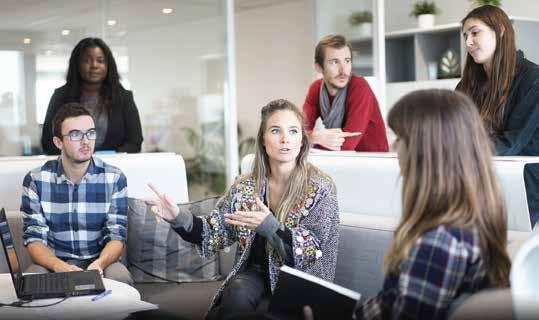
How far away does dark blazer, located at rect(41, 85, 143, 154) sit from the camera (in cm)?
446

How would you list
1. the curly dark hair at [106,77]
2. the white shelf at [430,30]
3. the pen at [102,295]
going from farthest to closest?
the white shelf at [430,30], the curly dark hair at [106,77], the pen at [102,295]

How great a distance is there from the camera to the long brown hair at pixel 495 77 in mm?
2980

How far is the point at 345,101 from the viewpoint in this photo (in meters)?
3.88

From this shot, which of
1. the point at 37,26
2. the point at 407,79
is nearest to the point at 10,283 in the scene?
the point at 37,26

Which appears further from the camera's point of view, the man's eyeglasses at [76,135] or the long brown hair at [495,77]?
the man's eyeglasses at [76,135]

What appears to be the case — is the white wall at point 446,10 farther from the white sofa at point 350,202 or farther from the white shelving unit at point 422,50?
the white sofa at point 350,202

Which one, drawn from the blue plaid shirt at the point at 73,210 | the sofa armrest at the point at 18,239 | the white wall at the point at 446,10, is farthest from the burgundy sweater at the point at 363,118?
the white wall at the point at 446,10

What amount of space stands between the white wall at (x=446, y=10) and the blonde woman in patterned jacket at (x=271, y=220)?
4259 mm

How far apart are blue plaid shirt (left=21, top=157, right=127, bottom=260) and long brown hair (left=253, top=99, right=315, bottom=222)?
2.38ft

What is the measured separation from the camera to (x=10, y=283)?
8.61 feet

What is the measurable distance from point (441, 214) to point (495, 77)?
1521 millimetres

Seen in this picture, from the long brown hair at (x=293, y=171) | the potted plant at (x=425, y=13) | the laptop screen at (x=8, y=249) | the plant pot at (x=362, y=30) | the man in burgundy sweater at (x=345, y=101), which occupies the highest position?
the potted plant at (x=425, y=13)

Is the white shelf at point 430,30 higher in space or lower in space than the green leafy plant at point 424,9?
lower

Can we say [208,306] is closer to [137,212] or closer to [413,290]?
[137,212]
